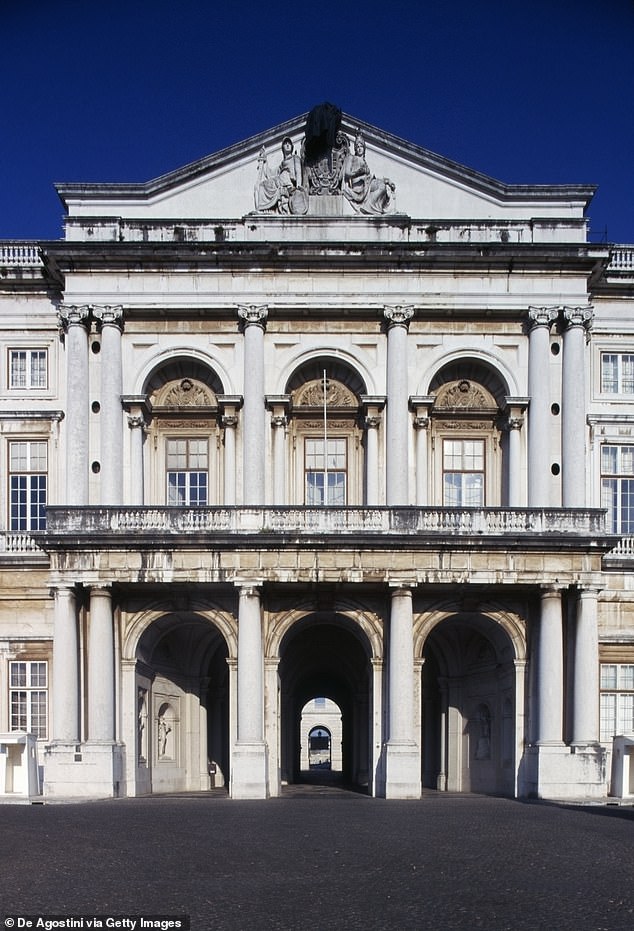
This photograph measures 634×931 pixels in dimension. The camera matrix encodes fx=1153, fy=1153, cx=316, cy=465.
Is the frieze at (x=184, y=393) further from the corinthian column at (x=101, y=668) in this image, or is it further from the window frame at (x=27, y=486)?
the corinthian column at (x=101, y=668)

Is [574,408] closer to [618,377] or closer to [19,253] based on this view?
[618,377]

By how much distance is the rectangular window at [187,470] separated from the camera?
36094 millimetres

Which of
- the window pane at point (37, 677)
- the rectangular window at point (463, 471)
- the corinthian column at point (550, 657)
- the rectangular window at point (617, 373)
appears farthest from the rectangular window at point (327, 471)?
the window pane at point (37, 677)

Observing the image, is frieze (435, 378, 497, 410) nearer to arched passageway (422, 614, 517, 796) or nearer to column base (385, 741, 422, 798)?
arched passageway (422, 614, 517, 796)

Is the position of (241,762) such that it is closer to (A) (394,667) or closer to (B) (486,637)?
(A) (394,667)

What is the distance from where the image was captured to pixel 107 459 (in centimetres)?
3403

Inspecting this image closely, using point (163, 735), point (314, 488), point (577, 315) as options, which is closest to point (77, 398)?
point (314, 488)

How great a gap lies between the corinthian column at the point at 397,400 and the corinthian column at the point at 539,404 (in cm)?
371

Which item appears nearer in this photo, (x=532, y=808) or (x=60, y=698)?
(x=532, y=808)

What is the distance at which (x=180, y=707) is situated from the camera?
121ft

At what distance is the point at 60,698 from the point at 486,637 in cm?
1291

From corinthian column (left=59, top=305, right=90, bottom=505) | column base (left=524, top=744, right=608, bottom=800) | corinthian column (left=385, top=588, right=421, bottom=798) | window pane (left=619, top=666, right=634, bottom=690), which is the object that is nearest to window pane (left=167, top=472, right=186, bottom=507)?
corinthian column (left=59, top=305, right=90, bottom=505)

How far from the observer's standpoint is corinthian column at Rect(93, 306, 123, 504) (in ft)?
112

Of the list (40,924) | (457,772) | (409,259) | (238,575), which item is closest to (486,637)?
(457,772)
